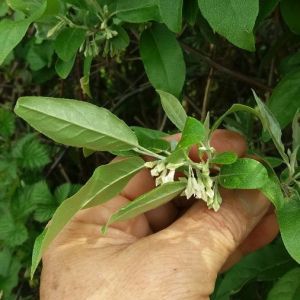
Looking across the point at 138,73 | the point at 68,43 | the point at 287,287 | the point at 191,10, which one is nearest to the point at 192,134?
the point at 191,10

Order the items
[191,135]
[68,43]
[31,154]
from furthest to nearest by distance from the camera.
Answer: [31,154]
[68,43]
[191,135]

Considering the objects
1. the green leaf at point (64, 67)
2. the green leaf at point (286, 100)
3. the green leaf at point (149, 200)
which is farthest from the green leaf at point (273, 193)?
the green leaf at point (64, 67)

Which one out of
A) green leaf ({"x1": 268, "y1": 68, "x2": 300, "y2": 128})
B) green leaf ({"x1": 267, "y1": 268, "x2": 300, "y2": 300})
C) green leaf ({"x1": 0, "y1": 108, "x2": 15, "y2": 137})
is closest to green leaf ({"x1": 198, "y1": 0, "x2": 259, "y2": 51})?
green leaf ({"x1": 268, "y1": 68, "x2": 300, "y2": 128})

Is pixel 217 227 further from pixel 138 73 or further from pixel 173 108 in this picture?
pixel 138 73

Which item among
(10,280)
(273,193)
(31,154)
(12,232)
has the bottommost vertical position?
(10,280)

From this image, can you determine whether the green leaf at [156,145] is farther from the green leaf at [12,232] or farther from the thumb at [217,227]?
the green leaf at [12,232]

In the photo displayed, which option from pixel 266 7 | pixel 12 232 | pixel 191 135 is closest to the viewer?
pixel 191 135

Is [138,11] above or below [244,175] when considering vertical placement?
above
